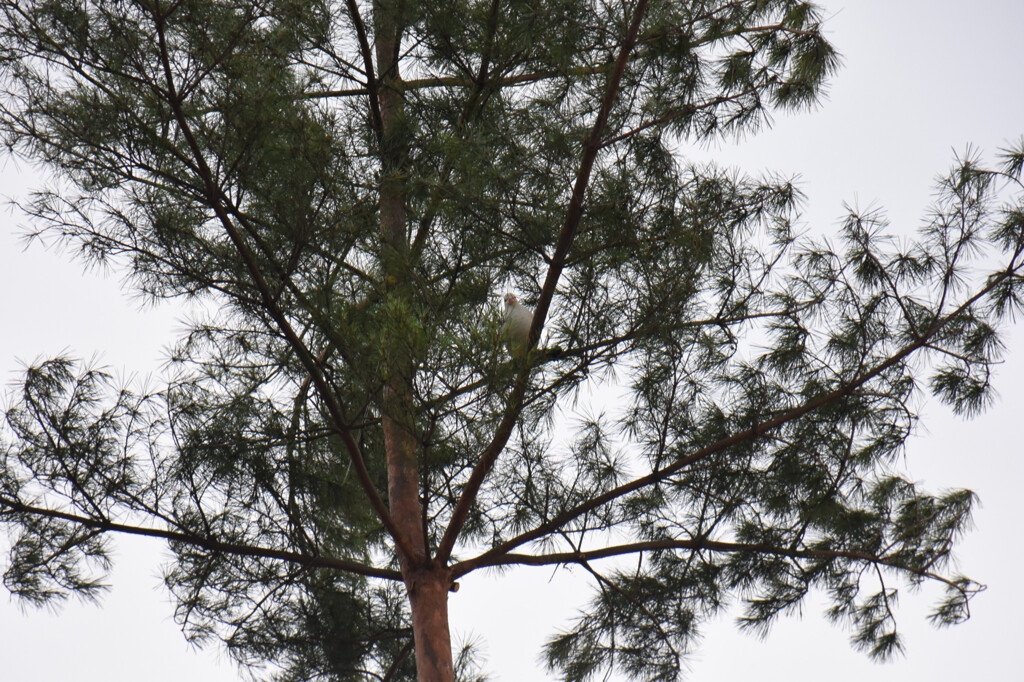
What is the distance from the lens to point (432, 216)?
9.52ft

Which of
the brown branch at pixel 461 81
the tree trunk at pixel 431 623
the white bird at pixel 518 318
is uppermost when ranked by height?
the brown branch at pixel 461 81

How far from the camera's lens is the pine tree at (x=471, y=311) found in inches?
102

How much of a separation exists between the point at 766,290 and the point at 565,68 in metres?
1.11

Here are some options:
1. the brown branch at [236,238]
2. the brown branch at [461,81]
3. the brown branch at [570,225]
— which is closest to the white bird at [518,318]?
the brown branch at [570,225]

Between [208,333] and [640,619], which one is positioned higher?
[208,333]

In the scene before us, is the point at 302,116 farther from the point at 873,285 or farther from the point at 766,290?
the point at 873,285

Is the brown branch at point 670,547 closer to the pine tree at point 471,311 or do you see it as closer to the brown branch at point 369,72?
the pine tree at point 471,311

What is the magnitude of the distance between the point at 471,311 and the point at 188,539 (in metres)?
1.19

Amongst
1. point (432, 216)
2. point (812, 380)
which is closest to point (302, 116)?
point (432, 216)

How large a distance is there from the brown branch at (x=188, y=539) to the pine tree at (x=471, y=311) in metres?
0.01

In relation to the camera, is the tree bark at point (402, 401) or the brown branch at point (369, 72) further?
the brown branch at point (369, 72)

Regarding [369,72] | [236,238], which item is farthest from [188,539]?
[369,72]

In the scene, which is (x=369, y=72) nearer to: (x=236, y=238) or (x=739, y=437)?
(x=236, y=238)

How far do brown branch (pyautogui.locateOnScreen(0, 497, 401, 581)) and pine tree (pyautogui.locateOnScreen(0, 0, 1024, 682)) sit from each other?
13mm
